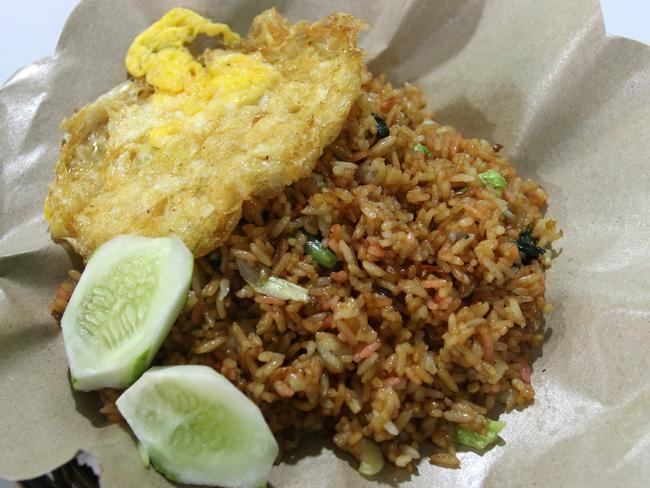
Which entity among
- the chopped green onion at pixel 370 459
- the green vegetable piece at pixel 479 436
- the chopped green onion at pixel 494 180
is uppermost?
the chopped green onion at pixel 494 180

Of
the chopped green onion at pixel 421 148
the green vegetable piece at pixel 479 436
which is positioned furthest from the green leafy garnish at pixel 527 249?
the green vegetable piece at pixel 479 436

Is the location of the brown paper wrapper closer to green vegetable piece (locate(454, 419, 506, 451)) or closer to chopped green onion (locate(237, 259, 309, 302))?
green vegetable piece (locate(454, 419, 506, 451))

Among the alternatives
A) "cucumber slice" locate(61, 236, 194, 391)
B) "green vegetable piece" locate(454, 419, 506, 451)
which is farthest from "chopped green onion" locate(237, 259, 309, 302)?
"green vegetable piece" locate(454, 419, 506, 451)

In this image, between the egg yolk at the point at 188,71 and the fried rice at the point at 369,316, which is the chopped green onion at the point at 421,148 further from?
the egg yolk at the point at 188,71

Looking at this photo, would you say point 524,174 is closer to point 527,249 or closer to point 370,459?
point 527,249

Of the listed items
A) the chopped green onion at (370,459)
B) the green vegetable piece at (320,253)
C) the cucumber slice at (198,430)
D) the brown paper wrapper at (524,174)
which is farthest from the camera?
the green vegetable piece at (320,253)

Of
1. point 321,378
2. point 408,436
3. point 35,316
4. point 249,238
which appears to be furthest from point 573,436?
point 35,316

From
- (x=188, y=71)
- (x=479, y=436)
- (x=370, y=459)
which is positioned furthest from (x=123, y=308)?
(x=479, y=436)
